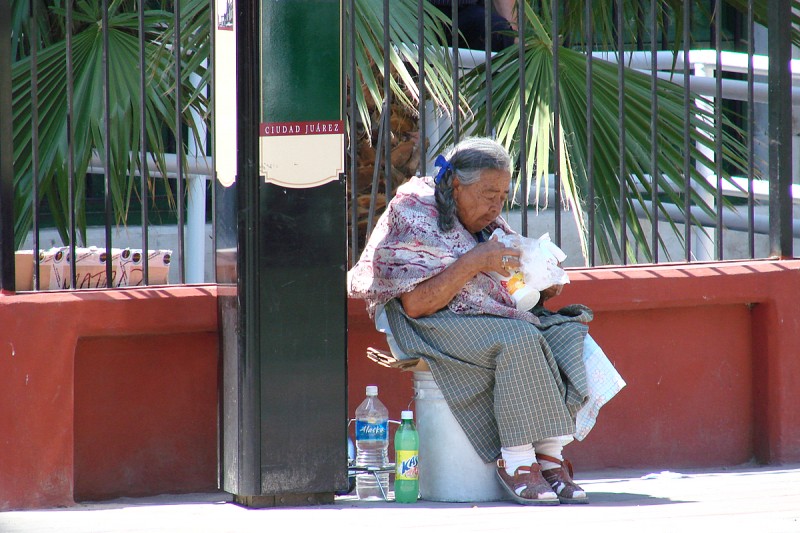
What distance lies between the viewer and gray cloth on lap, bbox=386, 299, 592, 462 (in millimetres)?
3537

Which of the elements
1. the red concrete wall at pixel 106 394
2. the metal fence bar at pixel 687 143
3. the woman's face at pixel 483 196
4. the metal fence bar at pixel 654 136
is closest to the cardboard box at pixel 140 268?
the red concrete wall at pixel 106 394

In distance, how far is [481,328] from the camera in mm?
3584

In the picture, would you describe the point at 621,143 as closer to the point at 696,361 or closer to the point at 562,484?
the point at 696,361

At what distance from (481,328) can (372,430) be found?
0.53 m

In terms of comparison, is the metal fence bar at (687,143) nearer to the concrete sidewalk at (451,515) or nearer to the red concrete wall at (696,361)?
the red concrete wall at (696,361)

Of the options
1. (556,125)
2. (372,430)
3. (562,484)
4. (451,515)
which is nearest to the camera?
(451,515)

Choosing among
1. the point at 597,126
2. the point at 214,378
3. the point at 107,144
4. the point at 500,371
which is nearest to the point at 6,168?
the point at 107,144

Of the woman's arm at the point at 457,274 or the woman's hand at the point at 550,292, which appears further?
the woman's hand at the point at 550,292

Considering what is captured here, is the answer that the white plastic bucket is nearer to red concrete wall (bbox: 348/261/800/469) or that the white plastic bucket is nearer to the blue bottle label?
the blue bottle label

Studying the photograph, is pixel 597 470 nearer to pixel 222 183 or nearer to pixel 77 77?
pixel 222 183

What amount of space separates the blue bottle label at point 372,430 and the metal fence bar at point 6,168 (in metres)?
1.21

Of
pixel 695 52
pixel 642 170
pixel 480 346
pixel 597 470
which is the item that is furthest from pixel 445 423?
pixel 695 52

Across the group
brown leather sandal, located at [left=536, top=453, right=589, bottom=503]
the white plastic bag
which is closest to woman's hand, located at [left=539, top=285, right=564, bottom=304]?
the white plastic bag

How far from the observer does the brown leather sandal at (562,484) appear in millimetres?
3652
